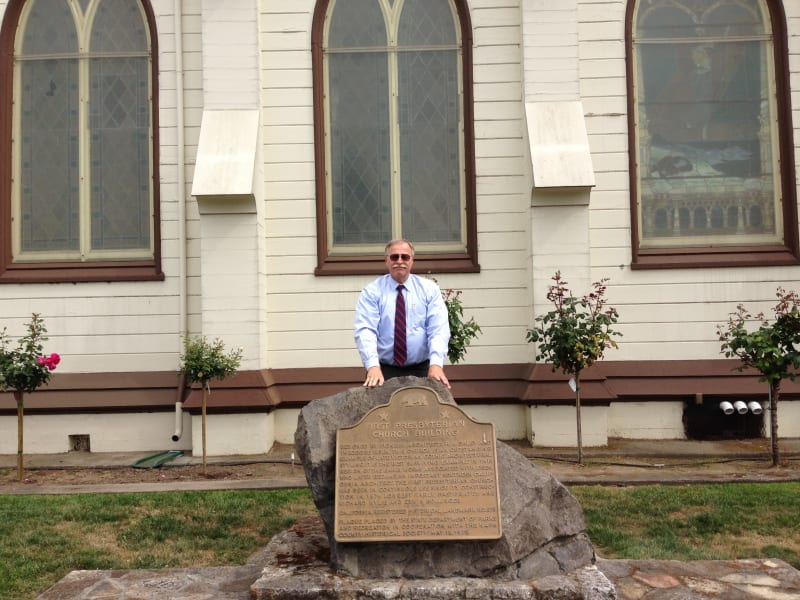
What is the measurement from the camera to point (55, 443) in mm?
10617

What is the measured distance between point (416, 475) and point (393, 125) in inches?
278

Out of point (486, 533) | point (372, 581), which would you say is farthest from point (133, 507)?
point (486, 533)

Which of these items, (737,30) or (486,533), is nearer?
(486,533)

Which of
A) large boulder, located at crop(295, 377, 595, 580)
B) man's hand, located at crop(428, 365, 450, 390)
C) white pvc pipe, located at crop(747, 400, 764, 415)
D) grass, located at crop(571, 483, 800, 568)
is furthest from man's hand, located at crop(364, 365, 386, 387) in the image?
white pvc pipe, located at crop(747, 400, 764, 415)

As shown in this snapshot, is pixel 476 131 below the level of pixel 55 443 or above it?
above

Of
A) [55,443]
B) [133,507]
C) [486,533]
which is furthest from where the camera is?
[55,443]

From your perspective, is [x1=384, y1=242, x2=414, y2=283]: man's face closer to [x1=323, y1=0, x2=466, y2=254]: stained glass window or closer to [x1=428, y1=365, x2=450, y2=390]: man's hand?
[x1=428, y1=365, x2=450, y2=390]: man's hand

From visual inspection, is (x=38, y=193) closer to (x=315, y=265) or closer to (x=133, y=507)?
(x=315, y=265)

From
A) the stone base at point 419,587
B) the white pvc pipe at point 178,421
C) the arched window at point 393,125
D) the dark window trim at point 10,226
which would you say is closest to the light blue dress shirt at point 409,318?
the stone base at point 419,587

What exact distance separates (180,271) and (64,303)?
65.0 inches

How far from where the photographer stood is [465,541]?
4.83 metres

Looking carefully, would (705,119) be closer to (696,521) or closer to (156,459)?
(696,521)

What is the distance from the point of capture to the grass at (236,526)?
6055 millimetres

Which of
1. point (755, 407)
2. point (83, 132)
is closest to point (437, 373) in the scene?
point (755, 407)
